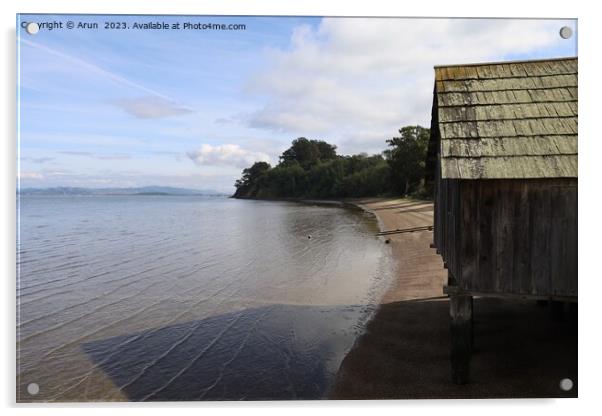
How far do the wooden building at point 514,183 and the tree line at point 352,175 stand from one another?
1963 cm

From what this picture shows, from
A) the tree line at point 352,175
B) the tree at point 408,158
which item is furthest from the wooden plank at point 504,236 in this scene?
the tree at point 408,158

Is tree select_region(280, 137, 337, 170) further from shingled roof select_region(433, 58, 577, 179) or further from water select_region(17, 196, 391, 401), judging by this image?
shingled roof select_region(433, 58, 577, 179)

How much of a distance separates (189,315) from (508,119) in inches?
341

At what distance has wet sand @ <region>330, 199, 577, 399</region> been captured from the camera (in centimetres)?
664

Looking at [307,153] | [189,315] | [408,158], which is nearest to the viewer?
[189,315]

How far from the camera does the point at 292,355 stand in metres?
8.77

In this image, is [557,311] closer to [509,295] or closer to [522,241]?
[509,295]

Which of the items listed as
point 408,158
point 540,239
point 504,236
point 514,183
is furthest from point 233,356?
point 408,158

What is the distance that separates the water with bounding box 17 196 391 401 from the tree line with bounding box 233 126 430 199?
25.9ft

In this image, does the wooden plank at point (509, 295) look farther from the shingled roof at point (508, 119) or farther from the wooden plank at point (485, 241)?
the shingled roof at point (508, 119)

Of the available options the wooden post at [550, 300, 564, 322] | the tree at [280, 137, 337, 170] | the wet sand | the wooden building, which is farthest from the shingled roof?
the tree at [280, 137, 337, 170]

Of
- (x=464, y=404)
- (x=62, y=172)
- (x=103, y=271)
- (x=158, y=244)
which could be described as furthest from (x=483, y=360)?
(x=158, y=244)

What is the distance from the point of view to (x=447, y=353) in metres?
8.02

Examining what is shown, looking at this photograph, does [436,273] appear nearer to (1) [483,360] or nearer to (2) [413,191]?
(1) [483,360]
